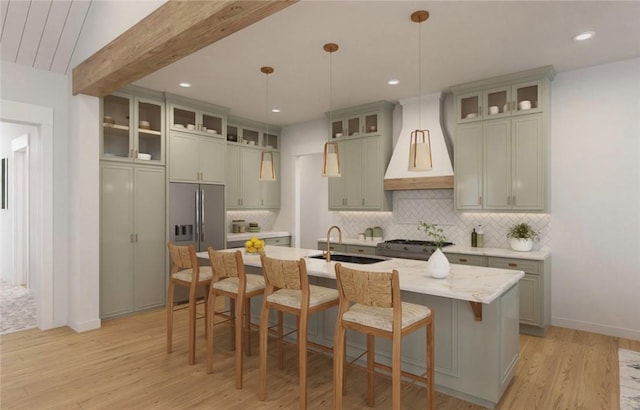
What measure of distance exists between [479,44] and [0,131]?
25.7 ft

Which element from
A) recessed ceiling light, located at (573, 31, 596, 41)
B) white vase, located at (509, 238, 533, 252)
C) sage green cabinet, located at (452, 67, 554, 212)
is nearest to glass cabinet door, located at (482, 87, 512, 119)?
sage green cabinet, located at (452, 67, 554, 212)

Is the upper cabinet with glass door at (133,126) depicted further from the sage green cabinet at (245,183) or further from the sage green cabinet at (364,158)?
the sage green cabinet at (364,158)

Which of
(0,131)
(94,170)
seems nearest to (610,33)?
(94,170)

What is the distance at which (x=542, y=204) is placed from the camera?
4.26m

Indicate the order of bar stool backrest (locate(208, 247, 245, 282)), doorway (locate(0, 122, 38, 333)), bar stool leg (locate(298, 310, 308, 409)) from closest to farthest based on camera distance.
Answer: bar stool leg (locate(298, 310, 308, 409)), bar stool backrest (locate(208, 247, 245, 282)), doorway (locate(0, 122, 38, 333))

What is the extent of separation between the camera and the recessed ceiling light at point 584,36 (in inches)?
133

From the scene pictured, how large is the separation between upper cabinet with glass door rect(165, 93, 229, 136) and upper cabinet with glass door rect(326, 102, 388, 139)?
1790mm

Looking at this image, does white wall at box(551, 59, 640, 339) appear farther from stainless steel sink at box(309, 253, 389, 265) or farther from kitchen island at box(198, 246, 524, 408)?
stainless steel sink at box(309, 253, 389, 265)

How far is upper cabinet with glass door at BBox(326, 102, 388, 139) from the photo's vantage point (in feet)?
18.4

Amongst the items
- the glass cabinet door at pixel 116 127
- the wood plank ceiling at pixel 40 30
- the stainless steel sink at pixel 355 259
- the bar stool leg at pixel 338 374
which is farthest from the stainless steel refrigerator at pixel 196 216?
the bar stool leg at pixel 338 374

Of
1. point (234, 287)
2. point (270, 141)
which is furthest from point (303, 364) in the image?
point (270, 141)

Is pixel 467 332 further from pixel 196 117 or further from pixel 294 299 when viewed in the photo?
pixel 196 117

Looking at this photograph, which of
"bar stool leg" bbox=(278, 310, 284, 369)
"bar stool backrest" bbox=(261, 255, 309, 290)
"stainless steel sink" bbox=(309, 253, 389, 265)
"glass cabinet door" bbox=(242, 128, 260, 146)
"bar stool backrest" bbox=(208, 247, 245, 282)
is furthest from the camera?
"glass cabinet door" bbox=(242, 128, 260, 146)

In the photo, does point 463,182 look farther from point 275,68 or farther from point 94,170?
point 94,170
